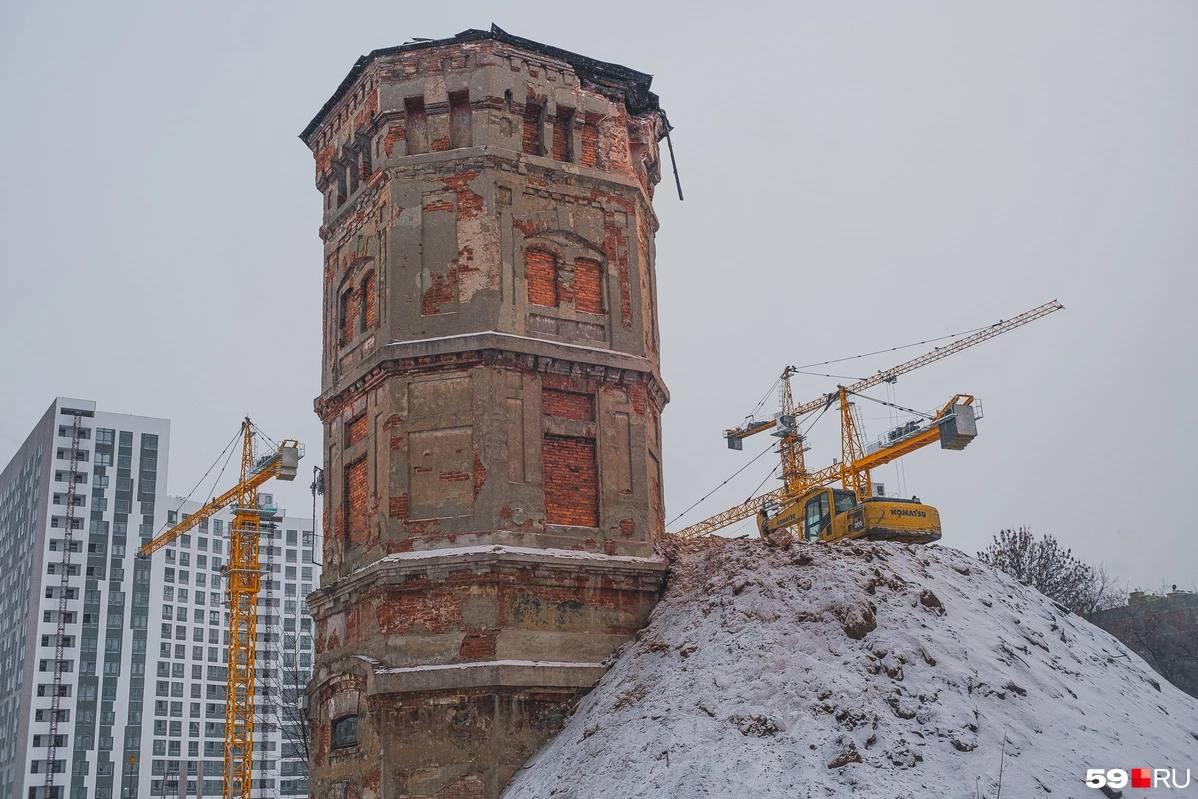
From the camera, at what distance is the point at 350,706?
2205 cm

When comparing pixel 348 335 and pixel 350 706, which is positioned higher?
pixel 348 335

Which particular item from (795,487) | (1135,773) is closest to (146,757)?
(795,487)

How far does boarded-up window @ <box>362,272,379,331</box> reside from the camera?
2455cm

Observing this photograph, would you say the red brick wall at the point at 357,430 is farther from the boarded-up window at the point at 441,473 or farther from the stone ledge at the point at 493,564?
the stone ledge at the point at 493,564

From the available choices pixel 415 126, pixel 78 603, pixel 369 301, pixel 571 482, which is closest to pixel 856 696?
pixel 571 482

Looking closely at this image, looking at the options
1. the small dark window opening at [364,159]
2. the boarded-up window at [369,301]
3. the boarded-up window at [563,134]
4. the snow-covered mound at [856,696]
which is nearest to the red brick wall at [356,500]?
the boarded-up window at [369,301]

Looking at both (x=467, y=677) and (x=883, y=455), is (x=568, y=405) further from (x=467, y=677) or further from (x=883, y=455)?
(x=883, y=455)

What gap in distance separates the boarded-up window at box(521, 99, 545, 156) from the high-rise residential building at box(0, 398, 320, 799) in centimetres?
7788

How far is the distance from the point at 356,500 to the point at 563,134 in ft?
30.0

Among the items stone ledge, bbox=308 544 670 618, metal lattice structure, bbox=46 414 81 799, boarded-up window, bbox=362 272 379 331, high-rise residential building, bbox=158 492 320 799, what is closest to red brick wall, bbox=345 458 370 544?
stone ledge, bbox=308 544 670 618

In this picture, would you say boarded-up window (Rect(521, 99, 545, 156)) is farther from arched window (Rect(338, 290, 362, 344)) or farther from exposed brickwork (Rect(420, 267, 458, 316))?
arched window (Rect(338, 290, 362, 344))

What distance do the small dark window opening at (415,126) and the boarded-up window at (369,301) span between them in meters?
2.84

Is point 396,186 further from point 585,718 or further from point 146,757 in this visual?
point 146,757

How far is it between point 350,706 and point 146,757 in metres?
96.0
